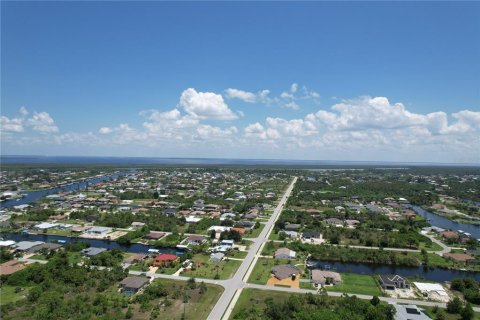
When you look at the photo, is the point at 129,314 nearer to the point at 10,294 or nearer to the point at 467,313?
the point at 10,294

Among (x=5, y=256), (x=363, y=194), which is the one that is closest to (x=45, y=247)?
(x=5, y=256)

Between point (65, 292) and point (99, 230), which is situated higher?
point (99, 230)

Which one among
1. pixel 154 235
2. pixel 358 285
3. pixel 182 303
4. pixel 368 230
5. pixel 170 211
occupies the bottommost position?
pixel 358 285

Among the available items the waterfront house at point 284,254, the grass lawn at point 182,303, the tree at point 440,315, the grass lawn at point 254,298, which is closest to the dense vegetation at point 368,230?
the waterfront house at point 284,254

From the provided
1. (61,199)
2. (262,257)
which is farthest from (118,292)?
(61,199)

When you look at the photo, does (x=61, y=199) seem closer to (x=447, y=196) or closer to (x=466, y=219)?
(x=466, y=219)
